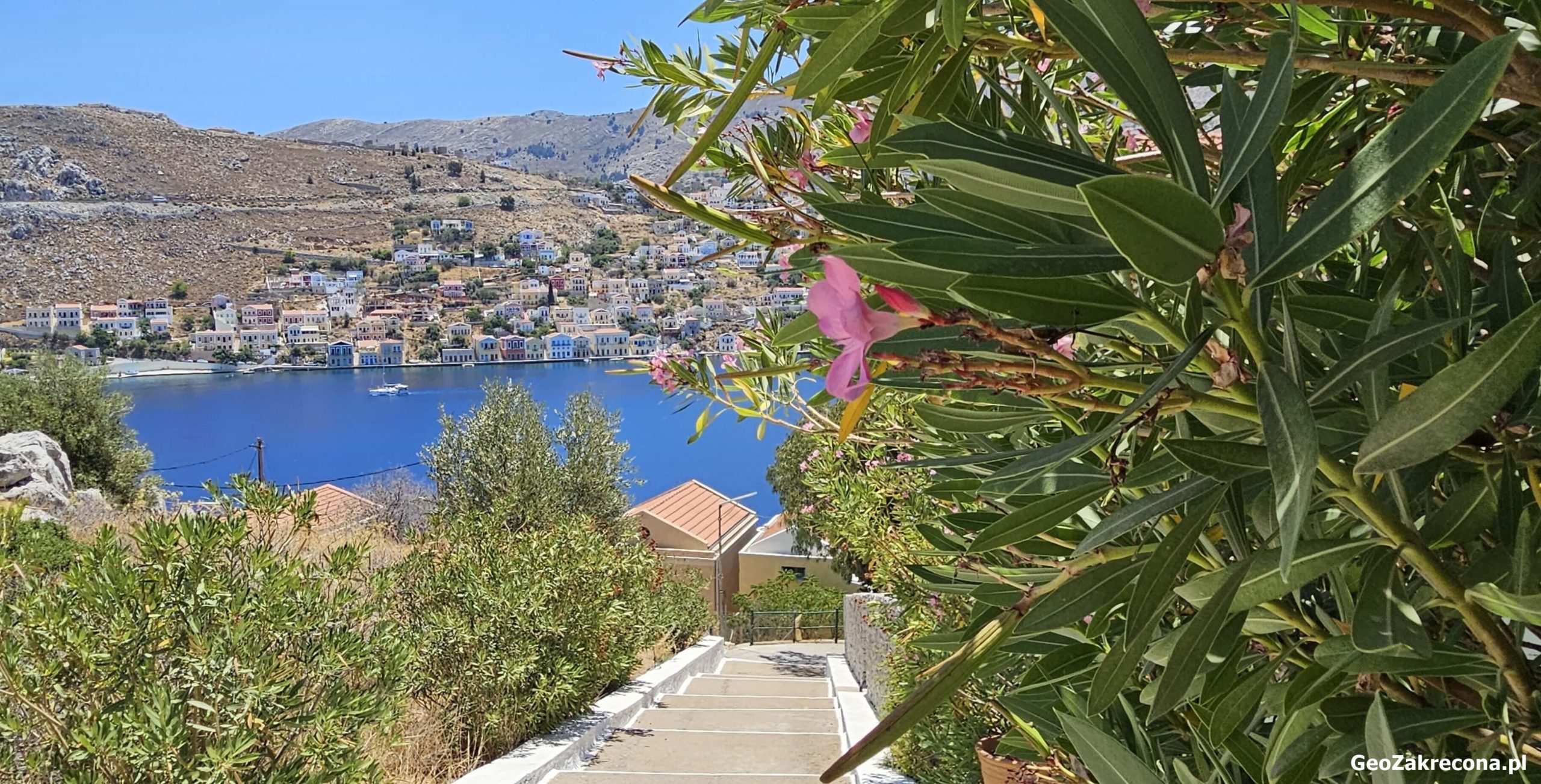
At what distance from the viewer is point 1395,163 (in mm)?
278

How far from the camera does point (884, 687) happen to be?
5.00 metres

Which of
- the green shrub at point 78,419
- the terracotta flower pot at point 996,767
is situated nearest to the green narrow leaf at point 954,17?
the terracotta flower pot at point 996,767

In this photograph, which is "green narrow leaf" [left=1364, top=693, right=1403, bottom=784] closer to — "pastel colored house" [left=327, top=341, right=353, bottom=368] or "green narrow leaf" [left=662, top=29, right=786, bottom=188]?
"green narrow leaf" [left=662, top=29, right=786, bottom=188]

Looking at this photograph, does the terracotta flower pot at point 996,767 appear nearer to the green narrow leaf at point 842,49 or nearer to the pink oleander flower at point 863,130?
the pink oleander flower at point 863,130

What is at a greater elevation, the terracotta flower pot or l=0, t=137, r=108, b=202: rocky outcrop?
l=0, t=137, r=108, b=202: rocky outcrop

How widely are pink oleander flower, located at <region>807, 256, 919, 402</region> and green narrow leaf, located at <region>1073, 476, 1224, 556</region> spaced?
108 mm

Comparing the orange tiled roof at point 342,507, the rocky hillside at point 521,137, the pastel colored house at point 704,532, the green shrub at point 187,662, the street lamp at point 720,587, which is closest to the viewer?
the green shrub at point 187,662

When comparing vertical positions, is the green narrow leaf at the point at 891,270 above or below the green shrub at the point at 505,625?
above

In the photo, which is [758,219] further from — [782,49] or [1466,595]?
[1466,595]

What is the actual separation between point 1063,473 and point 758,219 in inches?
16.9

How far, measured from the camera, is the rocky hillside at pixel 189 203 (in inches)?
1882

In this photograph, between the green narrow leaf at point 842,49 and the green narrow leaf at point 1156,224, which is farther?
the green narrow leaf at point 842,49

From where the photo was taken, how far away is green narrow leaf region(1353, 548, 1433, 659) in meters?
0.38

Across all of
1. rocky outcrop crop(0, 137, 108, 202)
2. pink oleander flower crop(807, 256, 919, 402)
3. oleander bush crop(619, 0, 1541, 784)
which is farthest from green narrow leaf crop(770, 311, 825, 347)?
rocky outcrop crop(0, 137, 108, 202)
